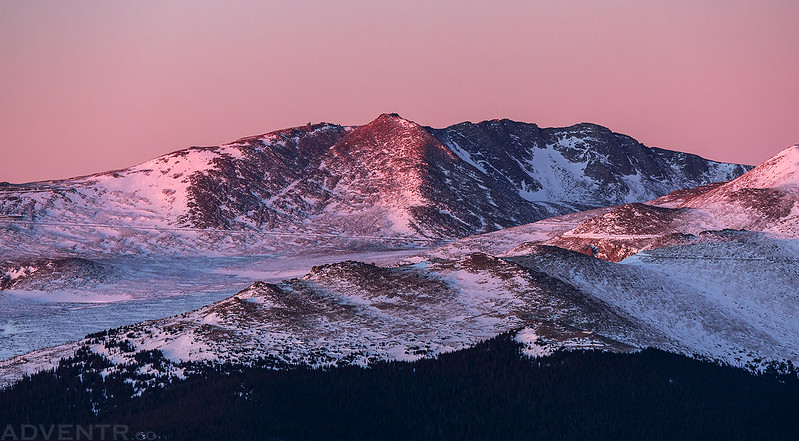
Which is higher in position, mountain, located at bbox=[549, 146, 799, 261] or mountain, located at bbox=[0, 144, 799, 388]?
mountain, located at bbox=[549, 146, 799, 261]

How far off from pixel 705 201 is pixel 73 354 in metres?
124

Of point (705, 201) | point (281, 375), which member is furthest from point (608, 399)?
point (705, 201)

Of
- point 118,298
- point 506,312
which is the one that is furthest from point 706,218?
point 118,298

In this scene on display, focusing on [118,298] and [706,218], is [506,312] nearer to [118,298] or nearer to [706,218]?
[706,218]

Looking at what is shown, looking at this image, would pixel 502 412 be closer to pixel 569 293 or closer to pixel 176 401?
pixel 176 401

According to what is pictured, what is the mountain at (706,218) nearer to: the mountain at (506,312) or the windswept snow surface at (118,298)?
the mountain at (506,312)

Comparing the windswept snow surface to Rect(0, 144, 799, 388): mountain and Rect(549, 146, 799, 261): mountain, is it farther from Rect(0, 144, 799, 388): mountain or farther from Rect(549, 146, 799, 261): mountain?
Rect(549, 146, 799, 261): mountain

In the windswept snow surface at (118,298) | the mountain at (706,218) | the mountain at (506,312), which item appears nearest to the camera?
the mountain at (506,312)

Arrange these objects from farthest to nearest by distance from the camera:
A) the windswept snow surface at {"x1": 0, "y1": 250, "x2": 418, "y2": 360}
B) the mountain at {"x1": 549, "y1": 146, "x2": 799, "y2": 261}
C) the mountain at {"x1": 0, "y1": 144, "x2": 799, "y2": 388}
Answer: the mountain at {"x1": 549, "y1": 146, "x2": 799, "y2": 261} < the windswept snow surface at {"x1": 0, "y1": 250, "x2": 418, "y2": 360} < the mountain at {"x1": 0, "y1": 144, "x2": 799, "y2": 388}

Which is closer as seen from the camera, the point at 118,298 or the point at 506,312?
the point at 506,312

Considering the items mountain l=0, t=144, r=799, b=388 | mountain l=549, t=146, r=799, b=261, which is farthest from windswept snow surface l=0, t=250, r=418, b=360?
mountain l=549, t=146, r=799, b=261

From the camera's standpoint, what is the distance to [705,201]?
176125 millimetres

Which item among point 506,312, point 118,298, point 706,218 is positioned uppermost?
point 706,218

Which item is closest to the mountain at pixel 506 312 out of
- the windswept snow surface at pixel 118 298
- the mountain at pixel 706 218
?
the mountain at pixel 706 218
